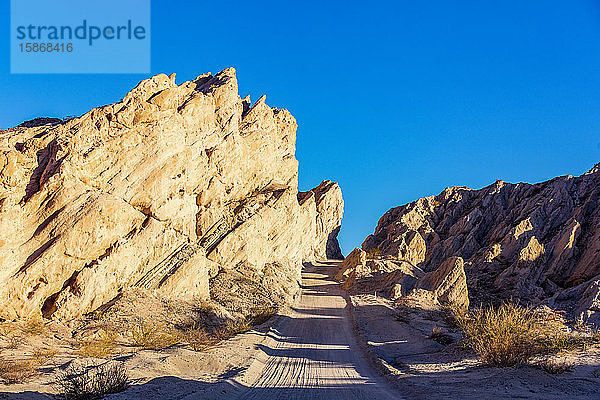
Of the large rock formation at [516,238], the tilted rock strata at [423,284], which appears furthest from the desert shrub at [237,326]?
the large rock formation at [516,238]

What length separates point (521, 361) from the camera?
13.1 metres

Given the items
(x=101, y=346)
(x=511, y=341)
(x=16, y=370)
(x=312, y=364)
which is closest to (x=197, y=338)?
(x=101, y=346)

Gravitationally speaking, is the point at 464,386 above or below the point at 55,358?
below

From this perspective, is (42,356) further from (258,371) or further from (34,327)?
(258,371)

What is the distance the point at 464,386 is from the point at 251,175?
120 ft

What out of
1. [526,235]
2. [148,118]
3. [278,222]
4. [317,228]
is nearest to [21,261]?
[148,118]

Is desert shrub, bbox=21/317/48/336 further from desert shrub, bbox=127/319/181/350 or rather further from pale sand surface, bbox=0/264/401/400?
pale sand surface, bbox=0/264/401/400

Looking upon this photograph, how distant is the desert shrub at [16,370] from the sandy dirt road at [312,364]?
616cm

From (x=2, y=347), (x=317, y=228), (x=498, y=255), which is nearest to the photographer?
(x=2, y=347)

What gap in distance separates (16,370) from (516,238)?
56.2 metres

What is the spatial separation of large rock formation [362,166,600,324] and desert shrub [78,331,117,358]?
35.5 meters

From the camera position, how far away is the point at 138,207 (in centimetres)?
2612

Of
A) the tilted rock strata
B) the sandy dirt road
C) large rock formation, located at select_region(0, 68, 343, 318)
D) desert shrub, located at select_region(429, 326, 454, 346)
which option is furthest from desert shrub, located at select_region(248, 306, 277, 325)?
the tilted rock strata

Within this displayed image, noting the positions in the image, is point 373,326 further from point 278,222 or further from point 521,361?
point 278,222
